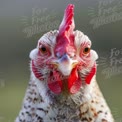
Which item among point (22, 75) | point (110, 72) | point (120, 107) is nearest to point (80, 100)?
point (110, 72)

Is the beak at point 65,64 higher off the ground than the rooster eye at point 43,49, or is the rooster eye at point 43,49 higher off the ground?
the rooster eye at point 43,49

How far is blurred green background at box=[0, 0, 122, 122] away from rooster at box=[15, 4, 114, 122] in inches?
84.6

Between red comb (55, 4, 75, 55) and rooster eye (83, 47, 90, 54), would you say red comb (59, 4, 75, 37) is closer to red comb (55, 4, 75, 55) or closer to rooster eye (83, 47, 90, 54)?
red comb (55, 4, 75, 55)

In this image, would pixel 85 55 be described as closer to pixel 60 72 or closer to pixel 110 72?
pixel 60 72

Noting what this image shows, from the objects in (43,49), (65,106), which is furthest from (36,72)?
(65,106)

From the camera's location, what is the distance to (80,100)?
3.59 meters

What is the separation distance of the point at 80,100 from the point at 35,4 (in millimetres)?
3117

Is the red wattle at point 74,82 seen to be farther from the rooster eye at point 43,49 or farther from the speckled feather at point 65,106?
the rooster eye at point 43,49

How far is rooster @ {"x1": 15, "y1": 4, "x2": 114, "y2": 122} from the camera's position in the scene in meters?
3.58

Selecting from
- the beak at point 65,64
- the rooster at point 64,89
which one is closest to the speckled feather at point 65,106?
the rooster at point 64,89

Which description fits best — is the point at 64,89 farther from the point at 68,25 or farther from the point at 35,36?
the point at 35,36

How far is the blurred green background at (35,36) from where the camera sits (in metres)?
6.33

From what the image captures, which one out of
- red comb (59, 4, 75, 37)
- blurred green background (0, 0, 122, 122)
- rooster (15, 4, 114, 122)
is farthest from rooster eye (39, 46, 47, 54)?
blurred green background (0, 0, 122, 122)

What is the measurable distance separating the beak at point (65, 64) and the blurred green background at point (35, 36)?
→ 2.31m
